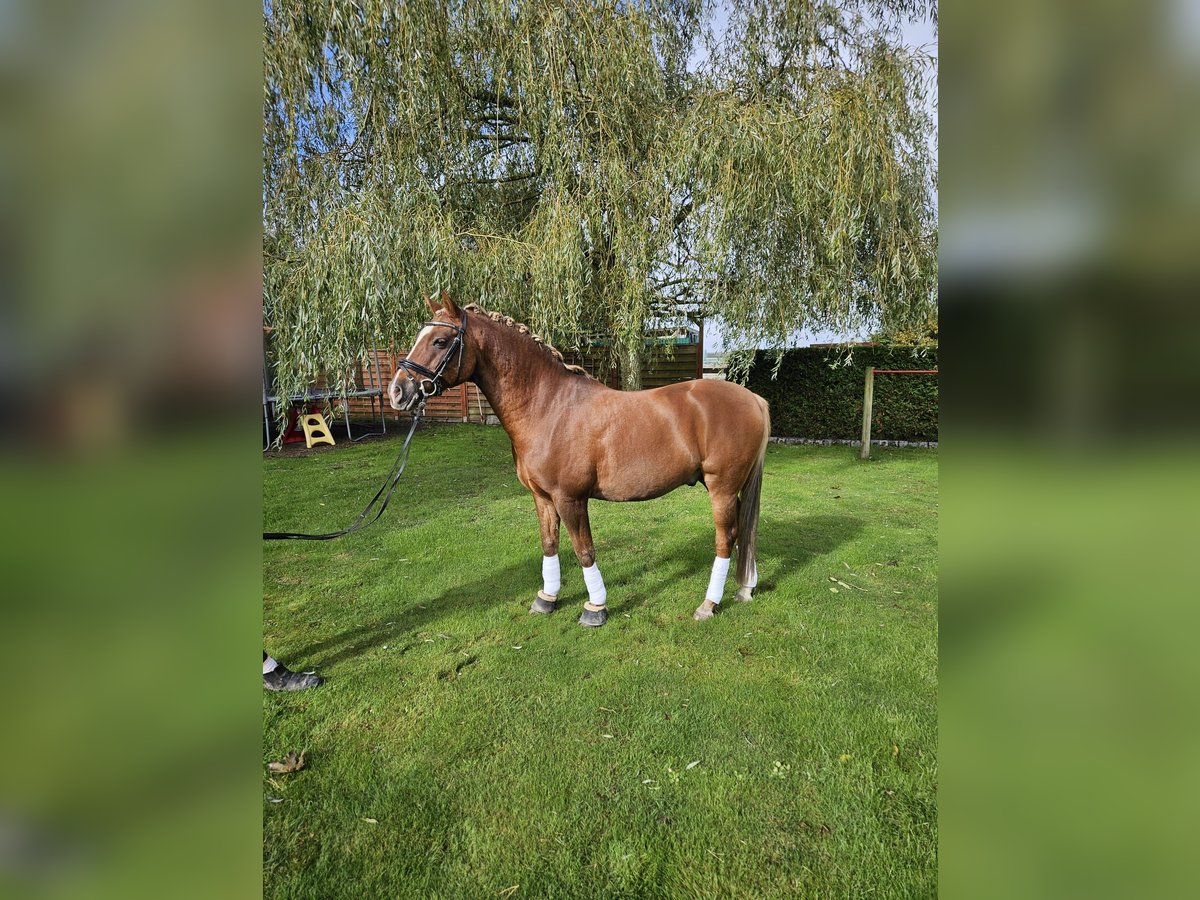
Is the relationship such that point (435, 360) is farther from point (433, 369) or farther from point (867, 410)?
point (867, 410)

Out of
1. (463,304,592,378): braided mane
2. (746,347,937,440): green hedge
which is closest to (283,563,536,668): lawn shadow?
(463,304,592,378): braided mane

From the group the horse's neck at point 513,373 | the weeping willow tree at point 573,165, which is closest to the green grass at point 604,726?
the horse's neck at point 513,373

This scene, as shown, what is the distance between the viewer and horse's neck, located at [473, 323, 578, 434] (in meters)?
3.16

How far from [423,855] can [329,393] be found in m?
6.29

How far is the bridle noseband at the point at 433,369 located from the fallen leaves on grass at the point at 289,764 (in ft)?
5.43

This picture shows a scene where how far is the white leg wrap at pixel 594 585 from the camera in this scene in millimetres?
3436

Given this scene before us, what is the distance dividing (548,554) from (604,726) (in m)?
1.28

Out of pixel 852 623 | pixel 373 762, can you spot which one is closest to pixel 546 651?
pixel 373 762

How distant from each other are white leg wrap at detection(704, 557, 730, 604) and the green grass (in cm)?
16

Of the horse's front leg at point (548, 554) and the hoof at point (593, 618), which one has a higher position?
the horse's front leg at point (548, 554)

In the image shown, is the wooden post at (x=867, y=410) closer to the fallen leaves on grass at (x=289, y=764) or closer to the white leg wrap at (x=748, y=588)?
the white leg wrap at (x=748, y=588)

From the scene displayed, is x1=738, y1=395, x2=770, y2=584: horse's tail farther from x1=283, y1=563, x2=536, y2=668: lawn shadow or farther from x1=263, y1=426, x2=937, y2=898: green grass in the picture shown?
x1=283, y1=563, x2=536, y2=668: lawn shadow
